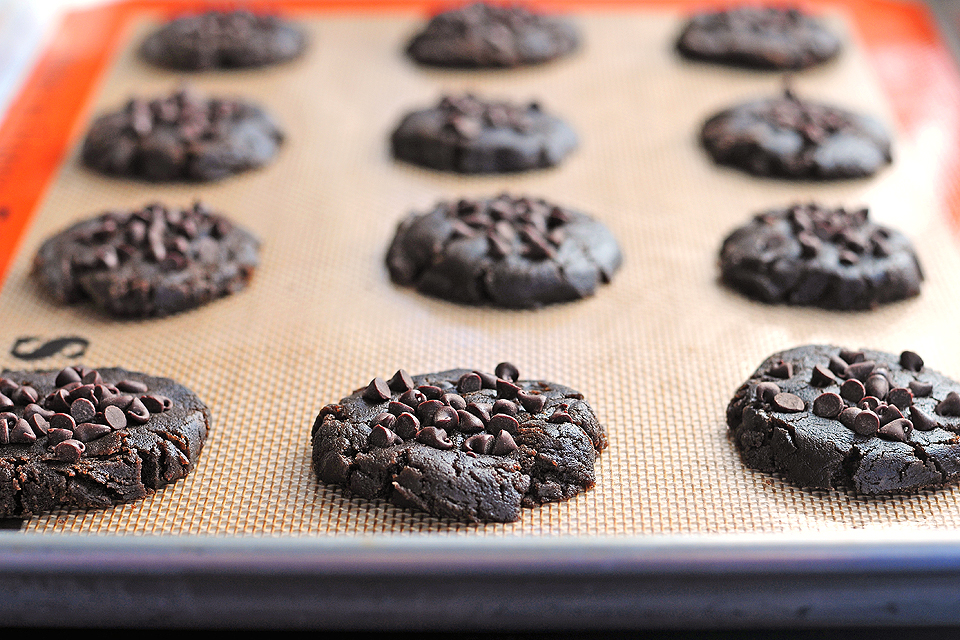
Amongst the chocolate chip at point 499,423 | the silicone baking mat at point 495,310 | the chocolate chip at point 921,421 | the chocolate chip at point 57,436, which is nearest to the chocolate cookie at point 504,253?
the silicone baking mat at point 495,310

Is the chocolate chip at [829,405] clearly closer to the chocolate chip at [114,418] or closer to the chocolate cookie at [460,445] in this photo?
the chocolate cookie at [460,445]

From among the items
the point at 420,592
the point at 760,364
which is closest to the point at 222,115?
the point at 760,364

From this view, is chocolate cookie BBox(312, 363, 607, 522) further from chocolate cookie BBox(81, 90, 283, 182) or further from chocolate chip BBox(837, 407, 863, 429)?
chocolate cookie BBox(81, 90, 283, 182)

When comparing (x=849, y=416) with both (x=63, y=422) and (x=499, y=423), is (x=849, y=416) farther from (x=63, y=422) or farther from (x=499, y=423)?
(x=63, y=422)

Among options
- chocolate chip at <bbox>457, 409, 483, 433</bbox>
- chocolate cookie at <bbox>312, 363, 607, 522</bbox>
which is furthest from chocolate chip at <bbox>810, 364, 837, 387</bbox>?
chocolate chip at <bbox>457, 409, 483, 433</bbox>

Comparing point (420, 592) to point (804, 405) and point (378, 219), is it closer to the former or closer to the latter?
point (804, 405)

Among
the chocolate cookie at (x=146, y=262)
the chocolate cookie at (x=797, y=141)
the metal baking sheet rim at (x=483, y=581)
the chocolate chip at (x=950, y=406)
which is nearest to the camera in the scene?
the metal baking sheet rim at (x=483, y=581)
